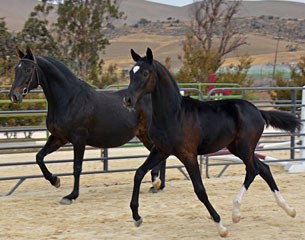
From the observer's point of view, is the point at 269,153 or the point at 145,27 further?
the point at 145,27

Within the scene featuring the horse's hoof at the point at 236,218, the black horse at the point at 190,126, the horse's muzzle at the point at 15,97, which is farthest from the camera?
the horse's muzzle at the point at 15,97

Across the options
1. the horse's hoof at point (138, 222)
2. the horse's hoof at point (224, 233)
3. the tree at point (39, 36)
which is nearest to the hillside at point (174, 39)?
the tree at point (39, 36)

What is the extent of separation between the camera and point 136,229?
592cm

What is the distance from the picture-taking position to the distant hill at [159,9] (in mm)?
125250

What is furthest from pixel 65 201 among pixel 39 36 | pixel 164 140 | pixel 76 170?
pixel 39 36

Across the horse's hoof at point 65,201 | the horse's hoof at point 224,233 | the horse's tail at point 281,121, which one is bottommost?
the horse's hoof at point 65,201

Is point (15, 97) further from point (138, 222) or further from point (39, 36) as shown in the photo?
point (39, 36)

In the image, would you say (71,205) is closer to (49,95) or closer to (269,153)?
(49,95)

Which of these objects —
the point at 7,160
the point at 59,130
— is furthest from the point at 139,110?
the point at 7,160

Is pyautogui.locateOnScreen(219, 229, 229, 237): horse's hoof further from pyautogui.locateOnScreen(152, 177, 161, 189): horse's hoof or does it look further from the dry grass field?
the dry grass field

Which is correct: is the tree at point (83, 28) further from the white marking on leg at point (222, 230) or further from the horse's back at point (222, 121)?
the white marking on leg at point (222, 230)

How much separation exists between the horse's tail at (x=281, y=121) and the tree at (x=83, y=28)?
21.9m

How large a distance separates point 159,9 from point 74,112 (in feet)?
437

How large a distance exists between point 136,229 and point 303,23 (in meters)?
92.7
